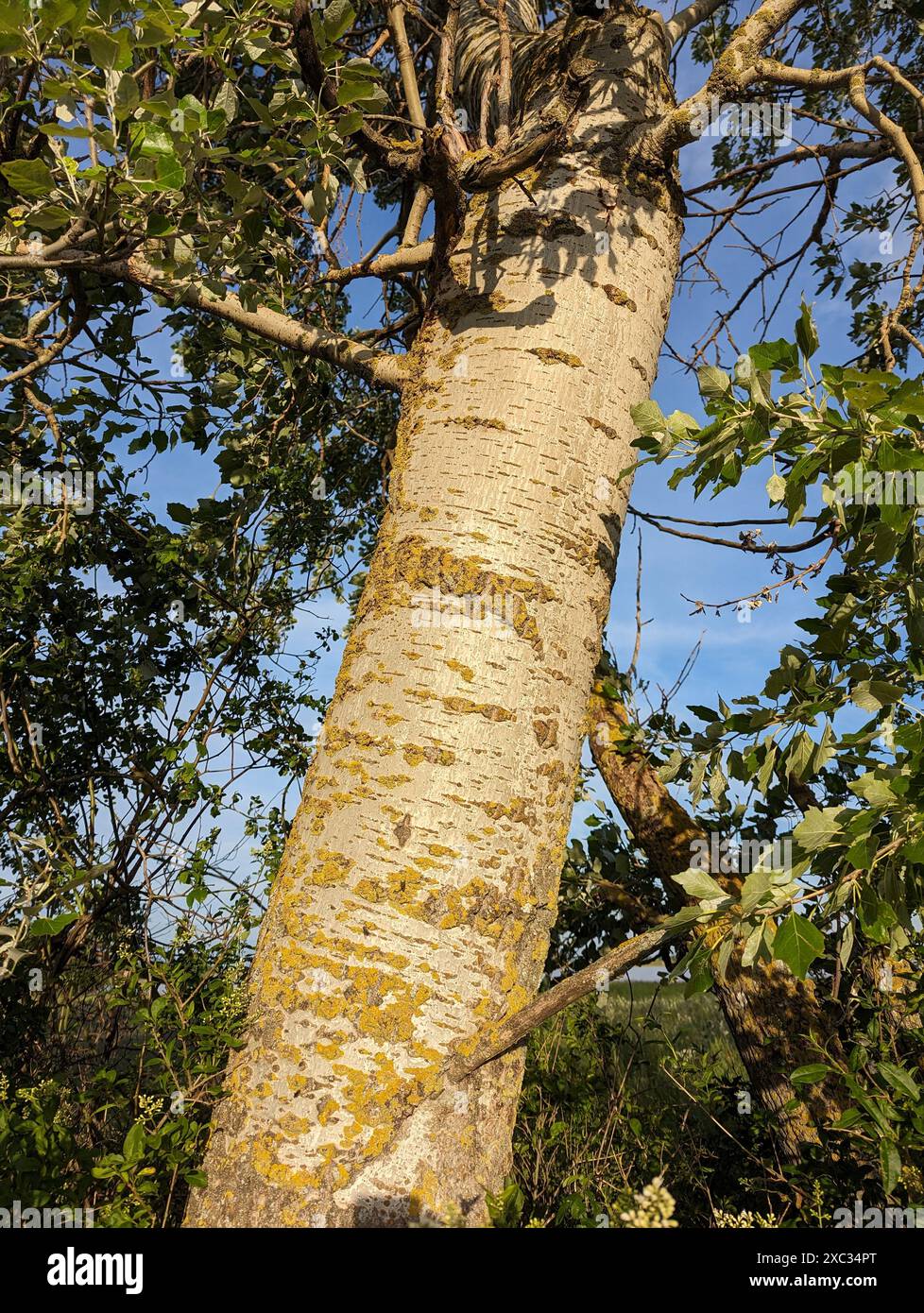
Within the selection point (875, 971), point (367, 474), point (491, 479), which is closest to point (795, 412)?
point (491, 479)

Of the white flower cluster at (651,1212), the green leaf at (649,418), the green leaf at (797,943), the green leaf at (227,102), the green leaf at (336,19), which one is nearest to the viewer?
the white flower cluster at (651,1212)

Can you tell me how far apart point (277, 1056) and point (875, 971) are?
2363 millimetres

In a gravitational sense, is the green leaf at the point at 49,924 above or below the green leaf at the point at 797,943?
below

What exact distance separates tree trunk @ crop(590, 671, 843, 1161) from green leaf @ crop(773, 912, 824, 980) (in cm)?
130

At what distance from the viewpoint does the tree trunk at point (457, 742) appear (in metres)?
1.55

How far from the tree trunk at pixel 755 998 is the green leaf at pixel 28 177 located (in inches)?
101

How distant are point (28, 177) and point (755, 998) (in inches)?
131

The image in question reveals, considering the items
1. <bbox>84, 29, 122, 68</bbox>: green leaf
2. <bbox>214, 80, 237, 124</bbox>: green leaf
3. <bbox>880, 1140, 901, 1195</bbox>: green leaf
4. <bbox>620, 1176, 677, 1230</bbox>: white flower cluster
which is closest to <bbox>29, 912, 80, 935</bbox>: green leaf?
<bbox>620, 1176, 677, 1230</bbox>: white flower cluster

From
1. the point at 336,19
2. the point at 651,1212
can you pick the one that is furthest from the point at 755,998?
the point at 336,19

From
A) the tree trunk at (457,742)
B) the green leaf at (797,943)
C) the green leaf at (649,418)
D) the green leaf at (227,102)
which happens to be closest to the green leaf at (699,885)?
the green leaf at (797,943)

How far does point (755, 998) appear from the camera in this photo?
3020 millimetres

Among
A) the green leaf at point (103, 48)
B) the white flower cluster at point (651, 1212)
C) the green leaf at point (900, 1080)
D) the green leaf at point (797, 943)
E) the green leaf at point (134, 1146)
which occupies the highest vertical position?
the green leaf at point (103, 48)

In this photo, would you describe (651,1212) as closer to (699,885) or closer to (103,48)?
(699,885)

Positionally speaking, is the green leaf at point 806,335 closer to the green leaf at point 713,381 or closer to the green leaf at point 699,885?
the green leaf at point 713,381
